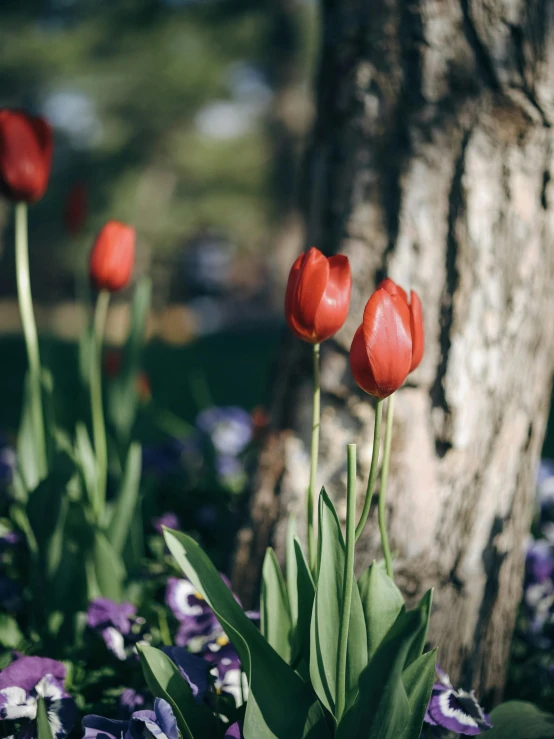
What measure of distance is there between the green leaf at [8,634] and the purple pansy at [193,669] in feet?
1.60

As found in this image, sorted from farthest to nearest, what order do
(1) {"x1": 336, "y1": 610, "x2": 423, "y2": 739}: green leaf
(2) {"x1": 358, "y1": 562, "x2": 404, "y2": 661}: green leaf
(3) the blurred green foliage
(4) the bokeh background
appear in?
(3) the blurred green foliage → (4) the bokeh background → (2) {"x1": 358, "y1": 562, "x2": 404, "y2": 661}: green leaf → (1) {"x1": 336, "y1": 610, "x2": 423, "y2": 739}: green leaf

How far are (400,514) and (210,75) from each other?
38.4 feet

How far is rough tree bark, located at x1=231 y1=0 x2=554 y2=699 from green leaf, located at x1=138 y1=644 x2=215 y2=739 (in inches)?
19.7

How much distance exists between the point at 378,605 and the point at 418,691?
0.42 ft

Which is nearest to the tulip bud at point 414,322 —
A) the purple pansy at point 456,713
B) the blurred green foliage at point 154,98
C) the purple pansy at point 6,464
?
the purple pansy at point 456,713

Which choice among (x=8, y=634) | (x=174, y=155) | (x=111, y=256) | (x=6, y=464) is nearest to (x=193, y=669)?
(x=8, y=634)

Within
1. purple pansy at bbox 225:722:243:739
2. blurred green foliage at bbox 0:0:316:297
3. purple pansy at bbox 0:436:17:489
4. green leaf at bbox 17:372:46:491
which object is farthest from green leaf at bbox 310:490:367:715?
blurred green foliage at bbox 0:0:316:297

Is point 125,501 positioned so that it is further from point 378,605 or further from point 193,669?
point 378,605

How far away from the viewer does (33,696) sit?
3.66ft

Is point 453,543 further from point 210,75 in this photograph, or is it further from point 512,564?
point 210,75

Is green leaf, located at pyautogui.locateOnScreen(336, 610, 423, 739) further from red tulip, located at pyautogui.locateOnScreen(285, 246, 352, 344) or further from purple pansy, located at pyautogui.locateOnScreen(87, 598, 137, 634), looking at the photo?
purple pansy, located at pyautogui.locateOnScreen(87, 598, 137, 634)

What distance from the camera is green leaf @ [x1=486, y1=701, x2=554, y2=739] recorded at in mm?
1139

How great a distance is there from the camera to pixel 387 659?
0.85 meters

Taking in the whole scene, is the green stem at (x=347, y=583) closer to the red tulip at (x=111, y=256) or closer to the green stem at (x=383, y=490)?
the green stem at (x=383, y=490)
